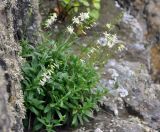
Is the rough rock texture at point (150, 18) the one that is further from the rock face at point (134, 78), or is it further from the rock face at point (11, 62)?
the rock face at point (11, 62)

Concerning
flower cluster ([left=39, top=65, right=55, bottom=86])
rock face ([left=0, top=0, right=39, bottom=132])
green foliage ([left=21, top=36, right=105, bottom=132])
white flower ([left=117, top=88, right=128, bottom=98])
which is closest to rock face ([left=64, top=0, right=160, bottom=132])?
white flower ([left=117, top=88, right=128, bottom=98])

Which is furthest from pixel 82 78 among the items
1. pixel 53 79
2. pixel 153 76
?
pixel 153 76

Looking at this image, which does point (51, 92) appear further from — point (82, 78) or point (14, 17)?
point (14, 17)

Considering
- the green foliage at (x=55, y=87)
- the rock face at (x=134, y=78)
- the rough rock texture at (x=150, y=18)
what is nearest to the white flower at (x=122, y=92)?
the rock face at (x=134, y=78)

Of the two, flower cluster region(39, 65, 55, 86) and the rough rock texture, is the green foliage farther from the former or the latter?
the rough rock texture

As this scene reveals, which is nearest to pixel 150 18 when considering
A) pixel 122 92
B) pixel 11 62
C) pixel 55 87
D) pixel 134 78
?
pixel 134 78

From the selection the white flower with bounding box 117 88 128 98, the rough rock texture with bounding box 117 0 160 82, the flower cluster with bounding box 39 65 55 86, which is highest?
the rough rock texture with bounding box 117 0 160 82

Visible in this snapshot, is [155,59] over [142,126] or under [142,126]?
over

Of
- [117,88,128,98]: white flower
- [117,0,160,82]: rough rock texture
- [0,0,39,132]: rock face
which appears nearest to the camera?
[0,0,39,132]: rock face

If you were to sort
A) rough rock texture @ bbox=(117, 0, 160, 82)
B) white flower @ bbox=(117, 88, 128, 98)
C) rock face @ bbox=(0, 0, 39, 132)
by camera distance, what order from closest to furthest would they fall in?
rock face @ bbox=(0, 0, 39, 132) → white flower @ bbox=(117, 88, 128, 98) → rough rock texture @ bbox=(117, 0, 160, 82)
